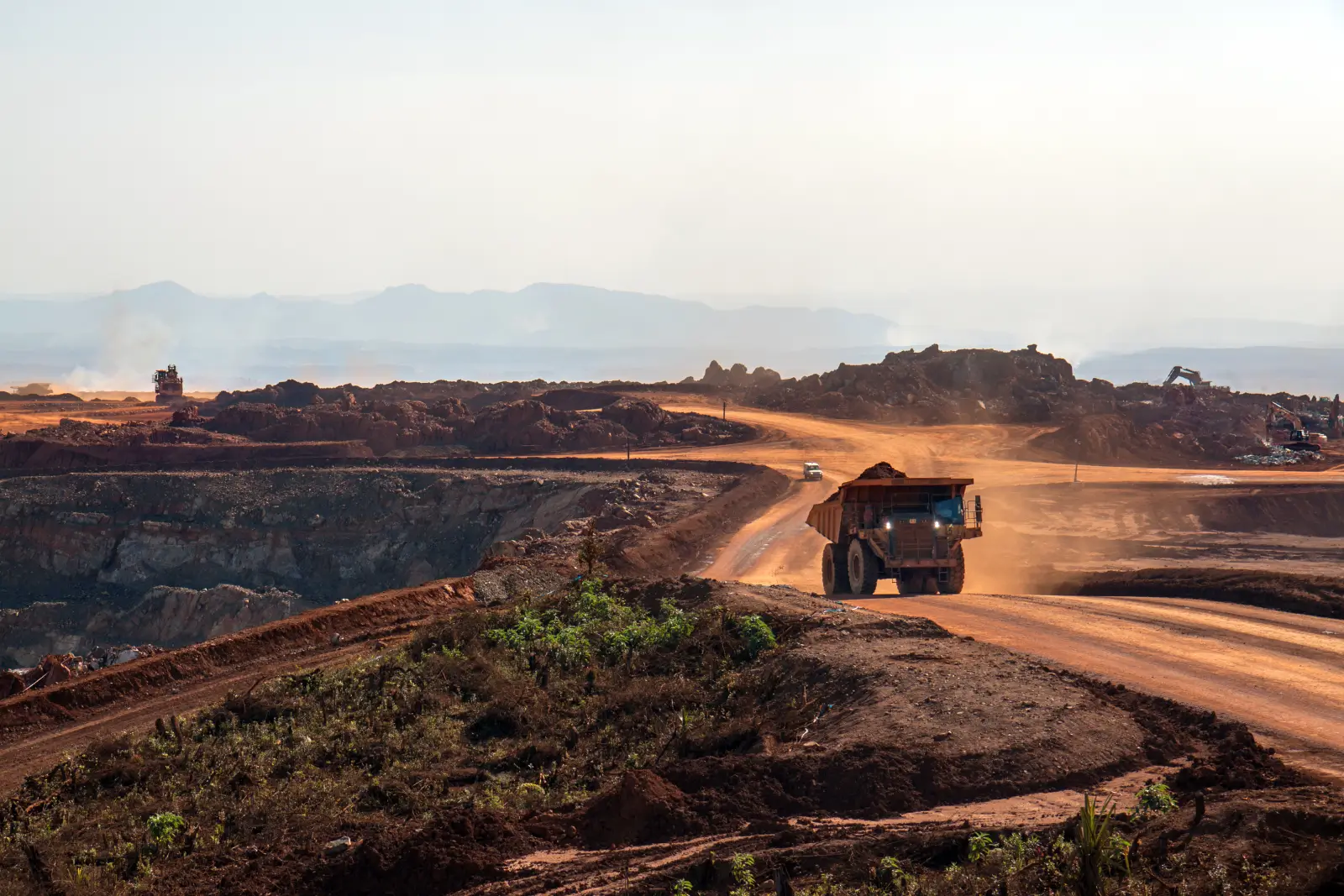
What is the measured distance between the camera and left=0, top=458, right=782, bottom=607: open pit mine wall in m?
50.3

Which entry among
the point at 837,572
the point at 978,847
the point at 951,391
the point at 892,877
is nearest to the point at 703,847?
the point at 892,877

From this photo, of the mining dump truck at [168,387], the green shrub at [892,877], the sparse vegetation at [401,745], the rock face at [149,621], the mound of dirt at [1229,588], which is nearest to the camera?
the green shrub at [892,877]

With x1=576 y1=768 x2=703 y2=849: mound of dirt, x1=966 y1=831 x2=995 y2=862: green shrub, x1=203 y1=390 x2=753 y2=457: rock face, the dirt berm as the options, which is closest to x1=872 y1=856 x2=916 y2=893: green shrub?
x1=966 y1=831 x2=995 y2=862: green shrub

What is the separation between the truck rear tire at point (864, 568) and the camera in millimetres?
25391

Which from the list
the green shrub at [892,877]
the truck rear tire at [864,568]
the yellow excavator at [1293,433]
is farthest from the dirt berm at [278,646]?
the yellow excavator at [1293,433]

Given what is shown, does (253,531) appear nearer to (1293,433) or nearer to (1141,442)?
(1141,442)

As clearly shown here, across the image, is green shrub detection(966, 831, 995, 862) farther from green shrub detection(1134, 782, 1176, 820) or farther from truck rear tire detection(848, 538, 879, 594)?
truck rear tire detection(848, 538, 879, 594)

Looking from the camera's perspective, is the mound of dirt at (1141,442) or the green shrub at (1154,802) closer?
the green shrub at (1154,802)

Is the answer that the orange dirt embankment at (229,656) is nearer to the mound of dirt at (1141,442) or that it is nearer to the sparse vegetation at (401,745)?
the sparse vegetation at (401,745)

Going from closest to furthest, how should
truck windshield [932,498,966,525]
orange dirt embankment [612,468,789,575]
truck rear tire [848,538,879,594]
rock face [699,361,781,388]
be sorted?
truck windshield [932,498,966,525], truck rear tire [848,538,879,594], orange dirt embankment [612,468,789,575], rock face [699,361,781,388]

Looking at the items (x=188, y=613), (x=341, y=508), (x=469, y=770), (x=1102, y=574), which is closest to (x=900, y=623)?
(x=469, y=770)

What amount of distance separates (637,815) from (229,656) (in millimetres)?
13932

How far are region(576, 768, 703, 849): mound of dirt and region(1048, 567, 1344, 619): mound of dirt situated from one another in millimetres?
15072

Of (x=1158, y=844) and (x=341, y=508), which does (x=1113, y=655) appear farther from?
(x=341, y=508)
